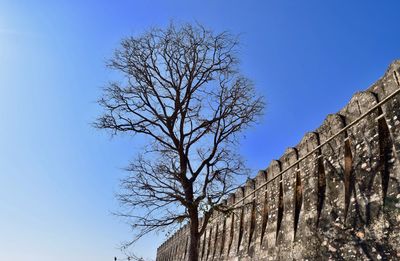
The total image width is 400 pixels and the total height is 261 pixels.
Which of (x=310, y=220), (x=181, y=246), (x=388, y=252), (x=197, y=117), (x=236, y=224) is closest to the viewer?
(x=388, y=252)

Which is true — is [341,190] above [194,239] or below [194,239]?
above

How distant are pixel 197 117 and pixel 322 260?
4.88 meters

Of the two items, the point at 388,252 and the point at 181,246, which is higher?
the point at 181,246

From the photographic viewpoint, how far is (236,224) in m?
12.6

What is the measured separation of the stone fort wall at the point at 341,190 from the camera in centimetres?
572

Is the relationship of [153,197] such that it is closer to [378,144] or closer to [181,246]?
[378,144]

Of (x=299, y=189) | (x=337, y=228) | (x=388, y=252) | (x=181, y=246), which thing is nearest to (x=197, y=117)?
(x=299, y=189)

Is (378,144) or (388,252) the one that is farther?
(378,144)

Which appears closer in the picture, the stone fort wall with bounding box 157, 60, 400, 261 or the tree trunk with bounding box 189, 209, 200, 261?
the stone fort wall with bounding box 157, 60, 400, 261

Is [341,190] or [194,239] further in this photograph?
[194,239]

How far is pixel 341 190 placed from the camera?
6.93 meters

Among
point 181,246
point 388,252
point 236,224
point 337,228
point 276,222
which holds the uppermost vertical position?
point 181,246

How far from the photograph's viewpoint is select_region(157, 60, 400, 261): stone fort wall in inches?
225

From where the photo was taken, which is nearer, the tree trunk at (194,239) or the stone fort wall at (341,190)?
the stone fort wall at (341,190)
